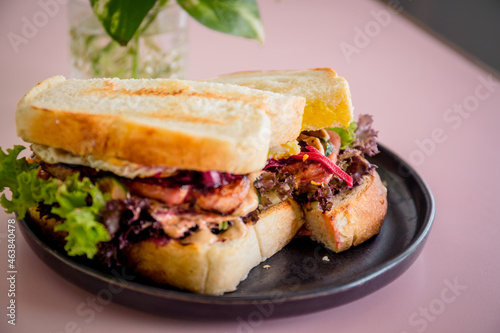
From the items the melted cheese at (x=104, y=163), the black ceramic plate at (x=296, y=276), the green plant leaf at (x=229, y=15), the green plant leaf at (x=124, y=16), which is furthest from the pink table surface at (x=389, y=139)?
the green plant leaf at (x=229, y=15)

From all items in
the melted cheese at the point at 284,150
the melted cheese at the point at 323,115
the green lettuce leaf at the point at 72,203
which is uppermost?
the melted cheese at the point at 323,115

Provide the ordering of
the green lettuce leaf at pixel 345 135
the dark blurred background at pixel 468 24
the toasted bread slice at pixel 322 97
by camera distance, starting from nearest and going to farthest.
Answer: the toasted bread slice at pixel 322 97 → the green lettuce leaf at pixel 345 135 → the dark blurred background at pixel 468 24

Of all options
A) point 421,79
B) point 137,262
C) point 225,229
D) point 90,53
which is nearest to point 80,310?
point 137,262

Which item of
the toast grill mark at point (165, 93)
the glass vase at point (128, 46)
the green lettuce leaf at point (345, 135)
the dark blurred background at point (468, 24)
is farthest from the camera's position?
the dark blurred background at point (468, 24)

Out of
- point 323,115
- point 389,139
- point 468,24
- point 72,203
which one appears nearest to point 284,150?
point 323,115

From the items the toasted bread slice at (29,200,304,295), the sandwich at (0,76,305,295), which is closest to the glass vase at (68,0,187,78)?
the sandwich at (0,76,305,295)

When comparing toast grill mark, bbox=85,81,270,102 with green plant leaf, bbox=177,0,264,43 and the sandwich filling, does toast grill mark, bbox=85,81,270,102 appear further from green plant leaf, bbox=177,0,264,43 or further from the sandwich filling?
green plant leaf, bbox=177,0,264,43

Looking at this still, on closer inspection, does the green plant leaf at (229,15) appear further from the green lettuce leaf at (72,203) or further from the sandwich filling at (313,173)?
the green lettuce leaf at (72,203)

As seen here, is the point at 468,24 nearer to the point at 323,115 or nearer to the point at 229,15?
the point at 229,15
